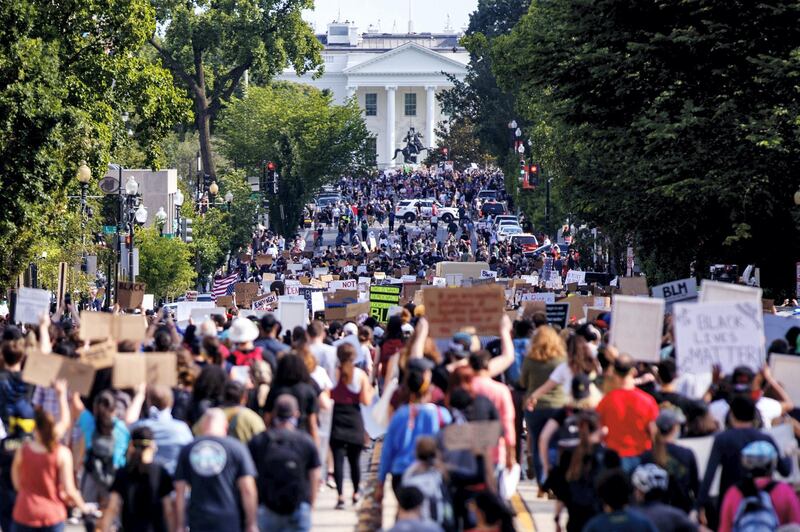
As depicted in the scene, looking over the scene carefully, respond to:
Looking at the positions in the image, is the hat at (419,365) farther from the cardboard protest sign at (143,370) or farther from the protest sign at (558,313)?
the protest sign at (558,313)

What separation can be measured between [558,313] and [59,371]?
10663 mm

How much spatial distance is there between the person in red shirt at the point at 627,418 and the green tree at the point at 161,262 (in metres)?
46.0

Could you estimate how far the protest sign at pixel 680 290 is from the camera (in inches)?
851

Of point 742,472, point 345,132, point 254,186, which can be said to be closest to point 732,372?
point 742,472

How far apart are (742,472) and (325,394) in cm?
489

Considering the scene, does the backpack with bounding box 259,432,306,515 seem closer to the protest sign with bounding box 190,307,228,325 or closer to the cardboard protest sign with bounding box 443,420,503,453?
the cardboard protest sign with bounding box 443,420,503,453

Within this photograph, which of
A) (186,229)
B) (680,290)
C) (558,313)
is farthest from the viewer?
(186,229)

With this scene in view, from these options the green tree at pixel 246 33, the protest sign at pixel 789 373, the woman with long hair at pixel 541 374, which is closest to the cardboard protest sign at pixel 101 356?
the woman with long hair at pixel 541 374

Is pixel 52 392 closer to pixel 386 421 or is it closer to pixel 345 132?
pixel 386 421

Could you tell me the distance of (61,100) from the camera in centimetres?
4322

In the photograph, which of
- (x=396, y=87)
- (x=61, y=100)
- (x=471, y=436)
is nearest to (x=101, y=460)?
(x=471, y=436)

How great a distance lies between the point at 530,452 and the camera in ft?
55.3

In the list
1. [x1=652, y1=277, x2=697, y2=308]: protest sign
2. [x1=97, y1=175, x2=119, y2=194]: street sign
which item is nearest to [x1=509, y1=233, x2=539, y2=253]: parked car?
[x1=97, y1=175, x2=119, y2=194]: street sign

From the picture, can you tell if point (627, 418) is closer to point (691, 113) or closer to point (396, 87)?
point (691, 113)
